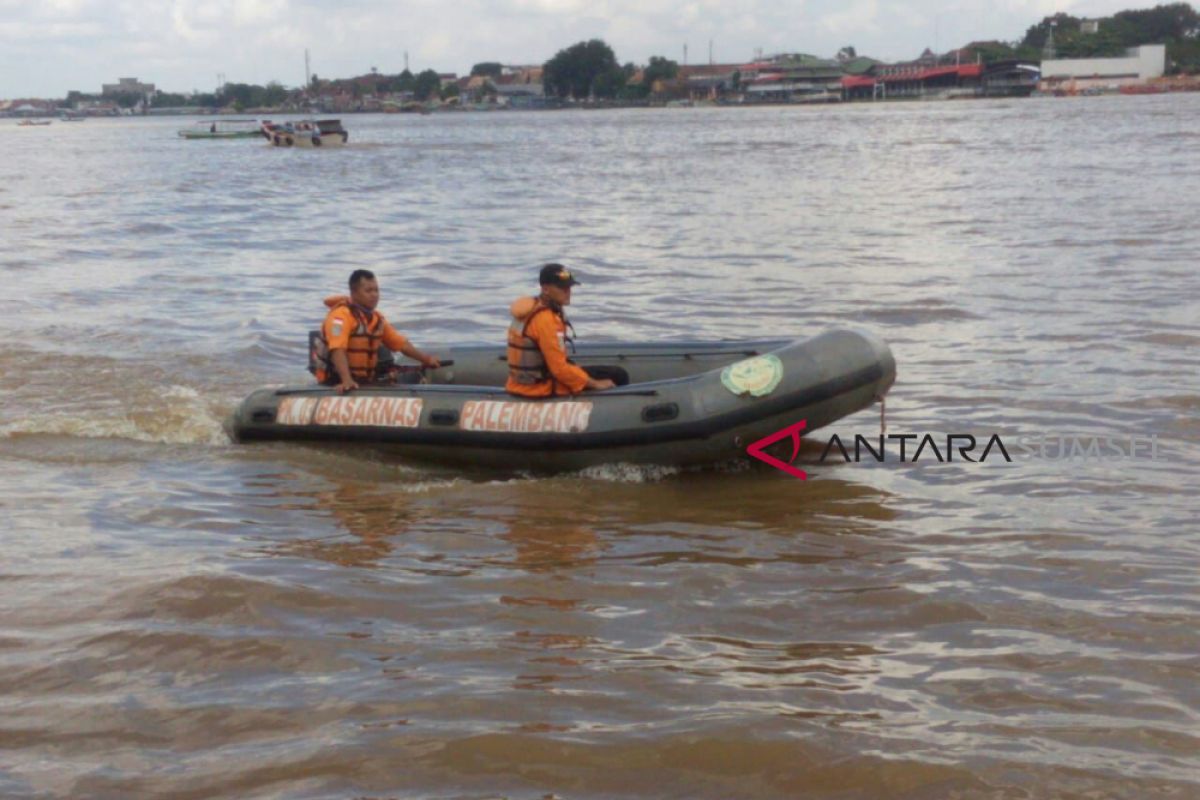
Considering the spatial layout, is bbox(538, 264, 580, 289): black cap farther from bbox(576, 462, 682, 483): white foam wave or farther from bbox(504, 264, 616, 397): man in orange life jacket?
bbox(576, 462, 682, 483): white foam wave

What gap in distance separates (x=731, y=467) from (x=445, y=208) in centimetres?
1950

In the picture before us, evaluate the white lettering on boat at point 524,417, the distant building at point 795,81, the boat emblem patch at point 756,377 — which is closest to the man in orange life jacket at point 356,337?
the white lettering on boat at point 524,417

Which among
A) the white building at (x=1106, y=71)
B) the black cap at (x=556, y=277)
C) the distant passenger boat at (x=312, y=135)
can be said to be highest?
the white building at (x=1106, y=71)

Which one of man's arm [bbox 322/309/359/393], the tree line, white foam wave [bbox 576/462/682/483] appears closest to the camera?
white foam wave [bbox 576/462/682/483]

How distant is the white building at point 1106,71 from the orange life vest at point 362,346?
10183 cm

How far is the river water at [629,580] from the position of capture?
4.29 meters

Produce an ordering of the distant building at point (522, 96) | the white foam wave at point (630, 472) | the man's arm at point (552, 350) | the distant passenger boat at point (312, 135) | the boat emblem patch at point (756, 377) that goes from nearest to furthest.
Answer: the boat emblem patch at point (756, 377) < the man's arm at point (552, 350) < the white foam wave at point (630, 472) < the distant passenger boat at point (312, 135) < the distant building at point (522, 96)

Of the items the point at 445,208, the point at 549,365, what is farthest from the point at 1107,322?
the point at 445,208

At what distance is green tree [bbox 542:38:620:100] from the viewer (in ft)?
456

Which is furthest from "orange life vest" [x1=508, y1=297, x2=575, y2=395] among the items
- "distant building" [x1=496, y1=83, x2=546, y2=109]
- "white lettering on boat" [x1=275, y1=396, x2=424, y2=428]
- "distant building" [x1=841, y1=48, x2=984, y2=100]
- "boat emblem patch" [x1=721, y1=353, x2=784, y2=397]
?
"distant building" [x1=496, y1=83, x2=546, y2=109]

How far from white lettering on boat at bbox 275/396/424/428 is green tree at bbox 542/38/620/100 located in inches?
5291

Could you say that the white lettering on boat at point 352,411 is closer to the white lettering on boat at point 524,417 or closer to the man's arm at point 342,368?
the man's arm at point 342,368

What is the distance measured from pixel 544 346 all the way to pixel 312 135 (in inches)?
1966

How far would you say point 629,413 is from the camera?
7.41m
